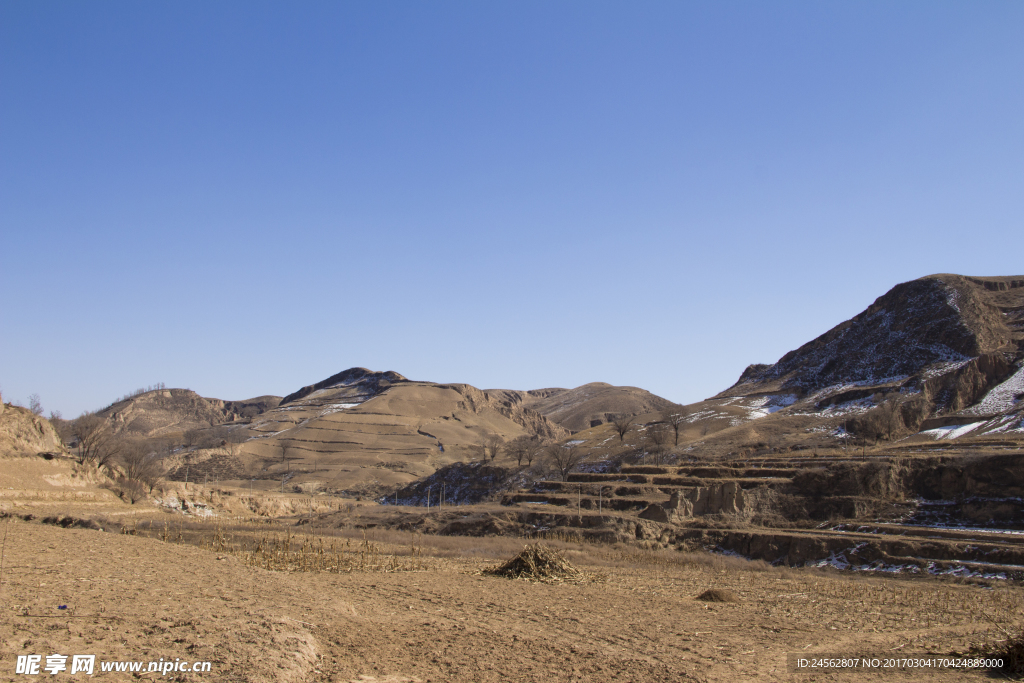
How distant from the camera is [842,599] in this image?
1950 cm

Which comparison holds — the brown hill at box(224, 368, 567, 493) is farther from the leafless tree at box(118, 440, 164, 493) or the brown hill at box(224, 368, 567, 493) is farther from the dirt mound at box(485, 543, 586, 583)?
the dirt mound at box(485, 543, 586, 583)

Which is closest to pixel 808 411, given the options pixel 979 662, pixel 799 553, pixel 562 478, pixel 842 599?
pixel 562 478

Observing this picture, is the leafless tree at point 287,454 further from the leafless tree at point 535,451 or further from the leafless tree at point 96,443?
the leafless tree at point 96,443

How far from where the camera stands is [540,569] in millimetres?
19859

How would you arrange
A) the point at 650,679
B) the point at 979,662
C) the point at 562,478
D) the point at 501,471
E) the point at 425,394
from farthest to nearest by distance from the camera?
the point at 425,394 < the point at 501,471 < the point at 562,478 < the point at 979,662 < the point at 650,679

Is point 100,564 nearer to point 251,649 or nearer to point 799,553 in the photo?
point 251,649

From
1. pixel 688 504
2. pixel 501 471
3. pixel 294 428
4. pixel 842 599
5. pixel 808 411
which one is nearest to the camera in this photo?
pixel 842 599

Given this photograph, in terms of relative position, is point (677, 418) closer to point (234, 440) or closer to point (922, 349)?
point (922, 349)

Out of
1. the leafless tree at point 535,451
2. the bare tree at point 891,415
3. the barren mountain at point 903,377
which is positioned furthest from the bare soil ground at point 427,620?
the leafless tree at point 535,451

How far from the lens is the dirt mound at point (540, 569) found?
19.6 metres

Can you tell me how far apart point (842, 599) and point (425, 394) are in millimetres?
146795

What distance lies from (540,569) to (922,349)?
103 metres

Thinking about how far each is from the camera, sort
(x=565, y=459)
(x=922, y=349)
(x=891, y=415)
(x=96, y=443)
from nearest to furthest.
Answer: (x=96, y=443) → (x=891, y=415) → (x=565, y=459) → (x=922, y=349)

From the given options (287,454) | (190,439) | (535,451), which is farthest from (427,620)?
(190,439)
